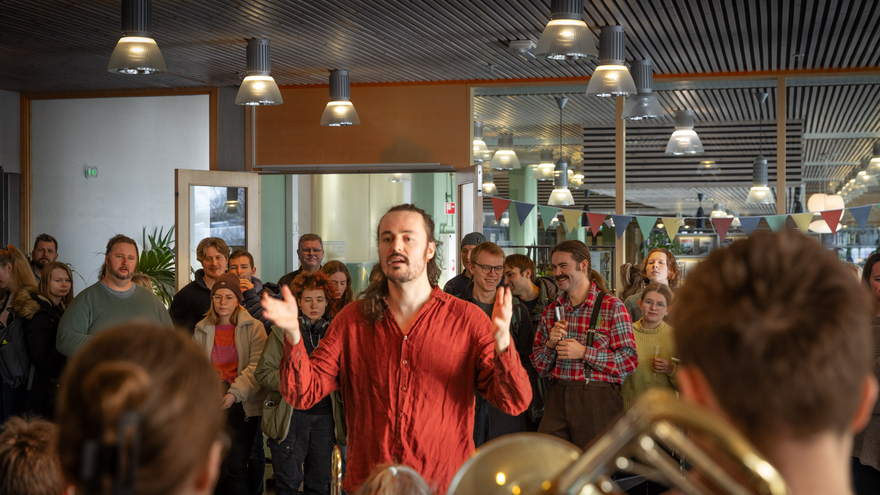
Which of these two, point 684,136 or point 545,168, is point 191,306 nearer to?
point 545,168

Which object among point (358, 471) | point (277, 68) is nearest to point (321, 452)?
point (358, 471)

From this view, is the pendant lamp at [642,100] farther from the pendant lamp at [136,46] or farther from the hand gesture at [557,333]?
the pendant lamp at [136,46]

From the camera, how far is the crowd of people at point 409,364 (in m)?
0.63

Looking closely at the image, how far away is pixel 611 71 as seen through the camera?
4.97 metres

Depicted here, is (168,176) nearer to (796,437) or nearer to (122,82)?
(122,82)

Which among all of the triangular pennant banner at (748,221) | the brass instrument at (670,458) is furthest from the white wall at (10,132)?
the brass instrument at (670,458)

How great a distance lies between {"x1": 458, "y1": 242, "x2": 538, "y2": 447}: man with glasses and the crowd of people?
12 millimetres

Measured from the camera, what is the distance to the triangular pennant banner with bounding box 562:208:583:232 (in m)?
7.21

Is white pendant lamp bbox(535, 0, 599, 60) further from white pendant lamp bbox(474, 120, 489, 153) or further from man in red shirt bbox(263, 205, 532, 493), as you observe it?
white pendant lamp bbox(474, 120, 489, 153)

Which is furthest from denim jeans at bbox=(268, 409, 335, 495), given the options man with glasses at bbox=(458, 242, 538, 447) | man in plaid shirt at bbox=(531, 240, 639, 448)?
man in plaid shirt at bbox=(531, 240, 639, 448)

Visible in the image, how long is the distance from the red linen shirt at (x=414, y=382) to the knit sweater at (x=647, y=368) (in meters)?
1.73

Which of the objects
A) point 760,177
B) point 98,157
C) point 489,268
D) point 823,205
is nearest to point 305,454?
point 489,268

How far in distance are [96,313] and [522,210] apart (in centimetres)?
437

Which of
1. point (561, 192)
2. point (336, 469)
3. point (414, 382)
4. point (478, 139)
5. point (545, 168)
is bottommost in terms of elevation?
point (336, 469)
